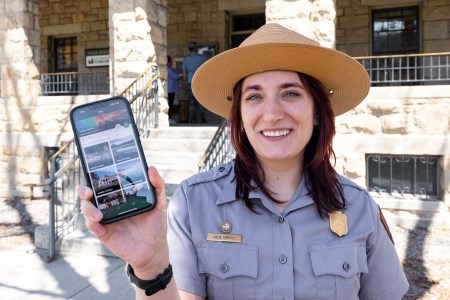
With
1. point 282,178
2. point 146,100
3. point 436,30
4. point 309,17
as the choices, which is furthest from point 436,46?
point 282,178

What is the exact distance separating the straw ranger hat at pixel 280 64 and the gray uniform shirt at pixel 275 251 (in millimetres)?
471

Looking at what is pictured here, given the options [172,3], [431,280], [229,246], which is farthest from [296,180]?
[172,3]

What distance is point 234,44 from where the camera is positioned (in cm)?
1079

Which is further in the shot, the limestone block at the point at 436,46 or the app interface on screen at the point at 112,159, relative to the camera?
the limestone block at the point at 436,46

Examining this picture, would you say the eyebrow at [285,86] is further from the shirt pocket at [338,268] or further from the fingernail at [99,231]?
the fingernail at [99,231]

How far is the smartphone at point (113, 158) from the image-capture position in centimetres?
123

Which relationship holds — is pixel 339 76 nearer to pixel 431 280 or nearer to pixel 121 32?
pixel 431 280

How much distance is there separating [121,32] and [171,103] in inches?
113

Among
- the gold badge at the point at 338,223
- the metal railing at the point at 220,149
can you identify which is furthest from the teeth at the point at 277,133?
the metal railing at the point at 220,149

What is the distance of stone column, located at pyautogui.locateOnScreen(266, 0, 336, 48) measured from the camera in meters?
6.29

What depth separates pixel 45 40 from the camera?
40.7 feet

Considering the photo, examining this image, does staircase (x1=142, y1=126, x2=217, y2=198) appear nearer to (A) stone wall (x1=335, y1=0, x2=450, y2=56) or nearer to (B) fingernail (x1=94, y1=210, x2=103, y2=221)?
(A) stone wall (x1=335, y1=0, x2=450, y2=56)

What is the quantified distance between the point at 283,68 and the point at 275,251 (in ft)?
2.23

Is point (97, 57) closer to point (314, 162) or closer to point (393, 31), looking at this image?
point (393, 31)
